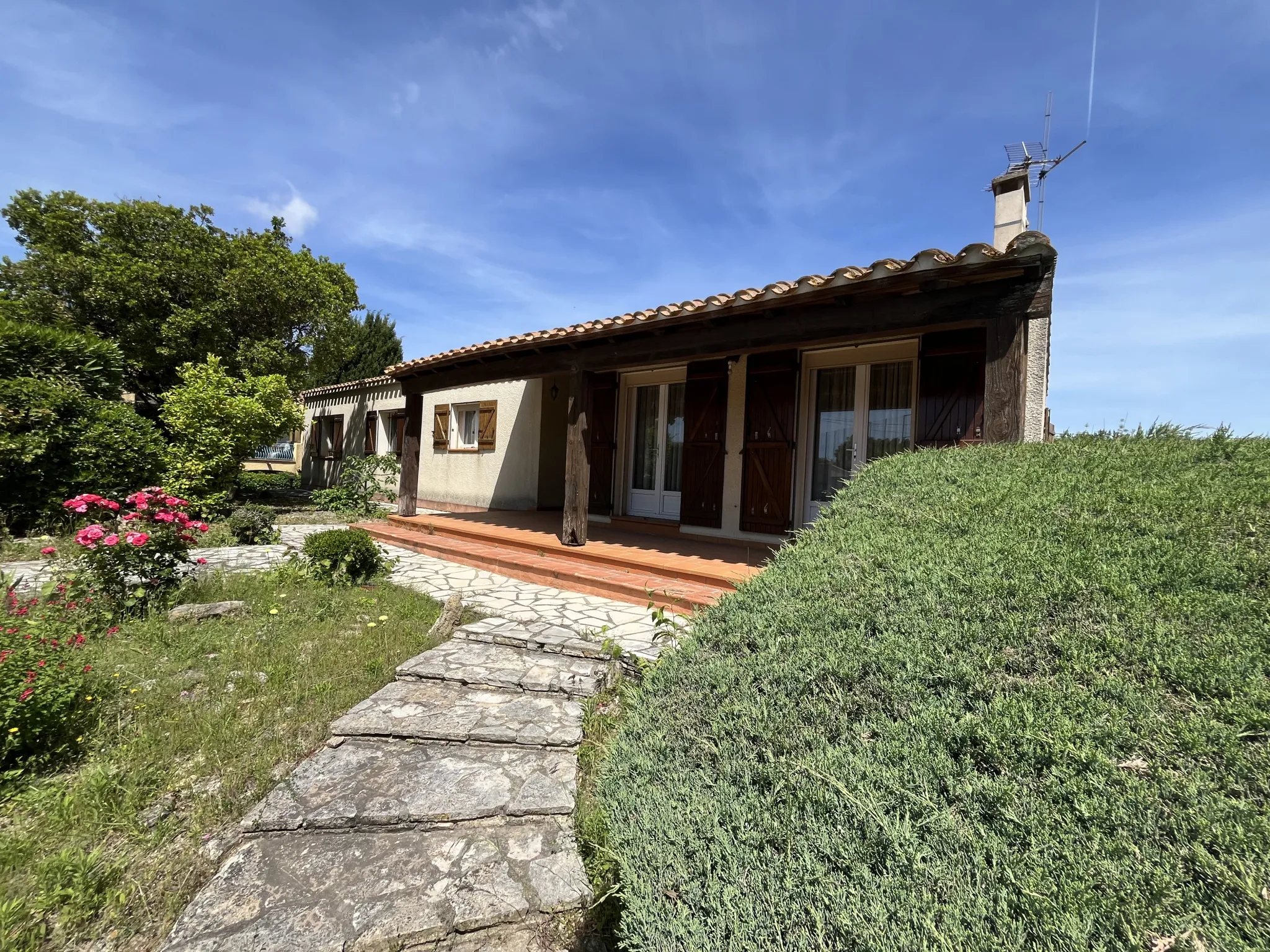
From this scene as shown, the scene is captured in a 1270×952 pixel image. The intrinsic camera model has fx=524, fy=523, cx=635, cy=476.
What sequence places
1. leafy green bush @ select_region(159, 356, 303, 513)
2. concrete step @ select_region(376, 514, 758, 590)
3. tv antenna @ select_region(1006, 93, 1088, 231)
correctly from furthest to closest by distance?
leafy green bush @ select_region(159, 356, 303, 513) < tv antenna @ select_region(1006, 93, 1088, 231) < concrete step @ select_region(376, 514, 758, 590)

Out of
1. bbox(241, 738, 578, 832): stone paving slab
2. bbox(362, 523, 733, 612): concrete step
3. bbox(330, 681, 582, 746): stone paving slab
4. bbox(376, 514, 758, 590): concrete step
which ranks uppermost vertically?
bbox(376, 514, 758, 590): concrete step

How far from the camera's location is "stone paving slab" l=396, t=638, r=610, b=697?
3275 millimetres

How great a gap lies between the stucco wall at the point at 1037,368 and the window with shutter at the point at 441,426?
396 inches

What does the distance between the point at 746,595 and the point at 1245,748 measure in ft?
4.04

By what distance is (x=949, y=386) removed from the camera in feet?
17.4

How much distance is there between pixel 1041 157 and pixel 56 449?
1404 cm

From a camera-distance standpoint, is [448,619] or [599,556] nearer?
Result: [448,619]

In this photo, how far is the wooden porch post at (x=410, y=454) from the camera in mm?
9148

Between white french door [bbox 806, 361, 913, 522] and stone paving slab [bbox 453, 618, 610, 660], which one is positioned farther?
white french door [bbox 806, 361, 913, 522]

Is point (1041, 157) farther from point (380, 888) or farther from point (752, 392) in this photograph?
point (380, 888)

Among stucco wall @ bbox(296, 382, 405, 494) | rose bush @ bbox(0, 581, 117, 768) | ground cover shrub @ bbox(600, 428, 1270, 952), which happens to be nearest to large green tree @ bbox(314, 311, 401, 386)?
stucco wall @ bbox(296, 382, 405, 494)

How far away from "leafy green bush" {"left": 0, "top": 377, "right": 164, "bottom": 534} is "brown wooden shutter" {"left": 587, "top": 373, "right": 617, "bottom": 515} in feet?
22.4

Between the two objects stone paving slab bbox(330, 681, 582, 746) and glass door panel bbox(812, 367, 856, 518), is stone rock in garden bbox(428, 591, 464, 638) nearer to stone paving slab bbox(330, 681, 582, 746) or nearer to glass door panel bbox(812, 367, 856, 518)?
stone paving slab bbox(330, 681, 582, 746)

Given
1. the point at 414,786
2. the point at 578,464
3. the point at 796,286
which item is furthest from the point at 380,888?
the point at 578,464
